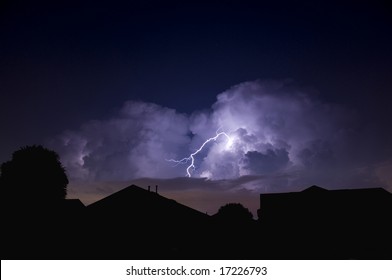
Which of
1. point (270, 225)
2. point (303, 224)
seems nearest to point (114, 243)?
point (270, 225)

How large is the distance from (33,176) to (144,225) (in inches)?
685

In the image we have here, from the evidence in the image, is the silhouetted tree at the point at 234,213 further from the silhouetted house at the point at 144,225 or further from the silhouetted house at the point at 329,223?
the silhouetted house at the point at 144,225

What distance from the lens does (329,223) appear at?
2895cm

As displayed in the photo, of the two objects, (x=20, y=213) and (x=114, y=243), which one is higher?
(x=20, y=213)

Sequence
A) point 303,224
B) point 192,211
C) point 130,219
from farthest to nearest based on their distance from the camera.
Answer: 1. point 303,224
2. point 192,211
3. point 130,219

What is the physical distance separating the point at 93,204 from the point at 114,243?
535 cm

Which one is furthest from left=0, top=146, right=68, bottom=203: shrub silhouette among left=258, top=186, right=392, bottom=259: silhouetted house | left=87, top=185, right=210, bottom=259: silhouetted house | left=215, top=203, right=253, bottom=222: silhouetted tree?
left=215, top=203, right=253, bottom=222: silhouetted tree

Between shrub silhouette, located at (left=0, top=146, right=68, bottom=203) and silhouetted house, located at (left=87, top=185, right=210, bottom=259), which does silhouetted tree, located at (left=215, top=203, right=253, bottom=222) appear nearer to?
silhouetted house, located at (left=87, top=185, right=210, bottom=259)

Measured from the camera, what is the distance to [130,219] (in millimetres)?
25734

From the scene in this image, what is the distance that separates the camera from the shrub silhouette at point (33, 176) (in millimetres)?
30484

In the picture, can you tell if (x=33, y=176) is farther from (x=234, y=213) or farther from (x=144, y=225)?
(x=234, y=213)

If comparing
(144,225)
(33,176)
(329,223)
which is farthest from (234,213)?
(33,176)

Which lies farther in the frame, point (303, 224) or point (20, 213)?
point (303, 224)
